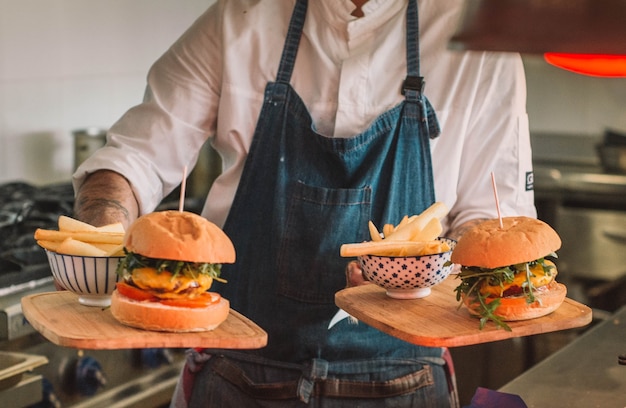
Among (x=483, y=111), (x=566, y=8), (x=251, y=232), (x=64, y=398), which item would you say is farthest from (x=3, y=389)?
(x=566, y=8)

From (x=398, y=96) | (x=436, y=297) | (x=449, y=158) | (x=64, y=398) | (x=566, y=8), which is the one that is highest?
(x=566, y=8)

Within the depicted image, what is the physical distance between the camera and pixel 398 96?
100 inches

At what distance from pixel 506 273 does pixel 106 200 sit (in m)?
1.03

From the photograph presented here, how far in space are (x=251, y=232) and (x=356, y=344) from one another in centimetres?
42

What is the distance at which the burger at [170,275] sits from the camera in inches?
76.5

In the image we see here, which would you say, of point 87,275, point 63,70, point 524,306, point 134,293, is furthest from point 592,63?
point 63,70

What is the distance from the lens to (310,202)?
8.15 feet

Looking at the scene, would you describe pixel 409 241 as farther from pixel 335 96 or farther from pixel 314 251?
pixel 335 96

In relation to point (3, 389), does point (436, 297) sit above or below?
above

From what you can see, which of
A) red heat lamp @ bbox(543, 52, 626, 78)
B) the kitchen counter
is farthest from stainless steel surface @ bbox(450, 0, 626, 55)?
the kitchen counter

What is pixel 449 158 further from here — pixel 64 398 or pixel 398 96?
pixel 64 398

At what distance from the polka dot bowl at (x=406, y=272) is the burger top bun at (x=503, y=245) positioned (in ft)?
0.20

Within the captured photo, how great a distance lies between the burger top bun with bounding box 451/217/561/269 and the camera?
83.4 inches

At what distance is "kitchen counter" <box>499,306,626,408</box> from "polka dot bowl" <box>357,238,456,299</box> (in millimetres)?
337
